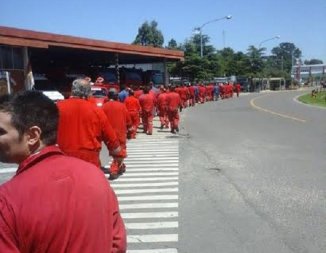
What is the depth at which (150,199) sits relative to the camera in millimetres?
8977

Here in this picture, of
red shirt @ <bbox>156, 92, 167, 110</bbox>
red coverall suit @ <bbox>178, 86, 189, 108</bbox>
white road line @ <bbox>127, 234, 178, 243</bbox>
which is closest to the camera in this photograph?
white road line @ <bbox>127, 234, 178, 243</bbox>

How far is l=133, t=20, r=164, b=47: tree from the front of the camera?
9727cm

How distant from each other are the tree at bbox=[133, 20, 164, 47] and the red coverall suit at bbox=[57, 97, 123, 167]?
9117cm

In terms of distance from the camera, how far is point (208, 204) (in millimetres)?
8422

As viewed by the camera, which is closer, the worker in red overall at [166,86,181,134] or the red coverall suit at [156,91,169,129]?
the worker in red overall at [166,86,181,134]

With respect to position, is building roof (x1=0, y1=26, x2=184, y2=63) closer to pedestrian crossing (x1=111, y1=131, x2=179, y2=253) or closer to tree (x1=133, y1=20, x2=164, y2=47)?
pedestrian crossing (x1=111, y1=131, x2=179, y2=253)

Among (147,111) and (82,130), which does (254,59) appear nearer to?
(147,111)

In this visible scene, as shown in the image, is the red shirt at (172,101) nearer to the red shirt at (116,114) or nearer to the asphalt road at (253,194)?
the asphalt road at (253,194)

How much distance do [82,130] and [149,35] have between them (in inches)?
3607

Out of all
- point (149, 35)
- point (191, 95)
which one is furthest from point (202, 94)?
point (149, 35)

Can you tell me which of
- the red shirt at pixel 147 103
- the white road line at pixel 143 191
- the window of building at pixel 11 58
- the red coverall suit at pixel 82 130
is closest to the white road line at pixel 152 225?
the red coverall suit at pixel 82 130

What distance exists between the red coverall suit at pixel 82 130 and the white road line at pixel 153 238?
1.02 meters

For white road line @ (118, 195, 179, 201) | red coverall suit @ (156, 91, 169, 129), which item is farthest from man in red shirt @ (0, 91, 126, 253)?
red coverall suit @ (156, 91, 169, 129)

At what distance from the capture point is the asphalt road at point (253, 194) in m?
6.52
